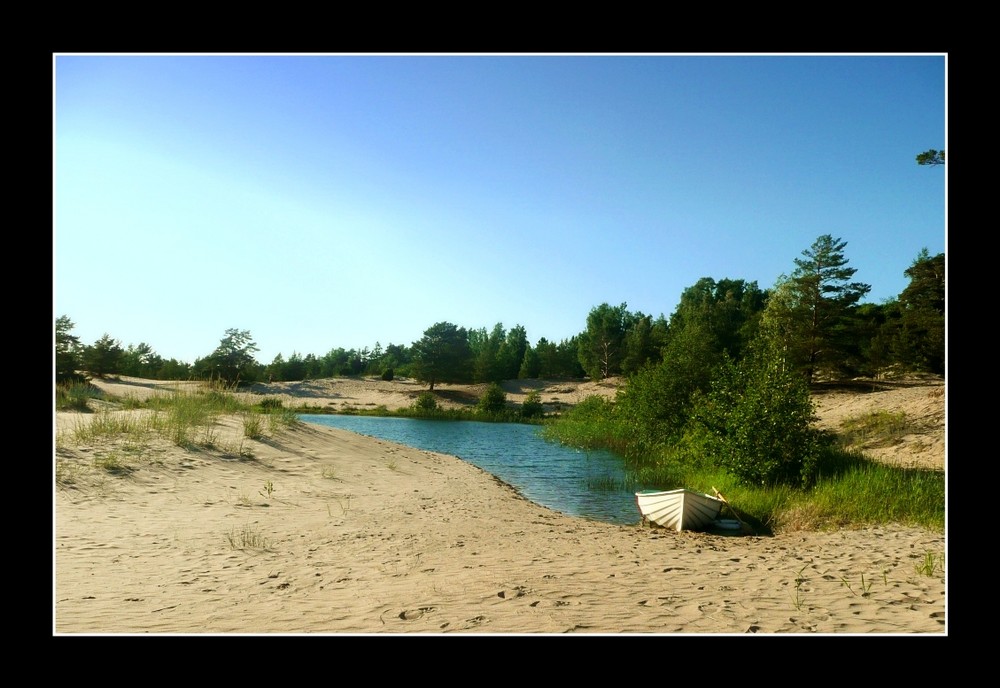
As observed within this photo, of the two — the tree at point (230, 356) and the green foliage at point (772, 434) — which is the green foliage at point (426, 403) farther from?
the green foliage at point (772, 434)

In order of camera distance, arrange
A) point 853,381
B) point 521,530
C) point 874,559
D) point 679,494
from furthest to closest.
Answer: point 853,381
point 679,494
point 521,530
point 874,559

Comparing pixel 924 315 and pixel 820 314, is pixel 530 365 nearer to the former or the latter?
pixel 820 314

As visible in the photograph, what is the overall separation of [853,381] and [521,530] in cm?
3015

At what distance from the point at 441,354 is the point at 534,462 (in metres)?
28.4

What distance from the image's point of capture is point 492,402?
51.9 metres

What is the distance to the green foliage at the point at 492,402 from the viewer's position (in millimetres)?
51425

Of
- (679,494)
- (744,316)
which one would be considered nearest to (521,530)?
(679,494)

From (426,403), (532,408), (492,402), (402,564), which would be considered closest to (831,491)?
(402,564)

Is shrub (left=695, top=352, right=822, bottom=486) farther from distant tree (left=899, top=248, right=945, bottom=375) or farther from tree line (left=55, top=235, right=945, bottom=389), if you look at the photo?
distant tree (left=899, top=248, right=945, bottom=375)

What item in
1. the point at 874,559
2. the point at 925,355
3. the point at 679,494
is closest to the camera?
the point at 874,559

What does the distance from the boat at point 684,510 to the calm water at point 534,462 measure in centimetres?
125

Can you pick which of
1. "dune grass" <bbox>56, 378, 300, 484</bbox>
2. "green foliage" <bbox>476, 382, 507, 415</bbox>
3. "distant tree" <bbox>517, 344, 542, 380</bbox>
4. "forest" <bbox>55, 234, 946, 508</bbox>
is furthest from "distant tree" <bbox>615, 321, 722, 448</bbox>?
"distant tree" <bbox>517, 344, 542, 380</bbox>

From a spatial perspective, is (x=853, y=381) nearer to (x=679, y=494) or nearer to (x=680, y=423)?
(x=680, y=423)

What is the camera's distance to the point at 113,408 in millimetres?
15414
